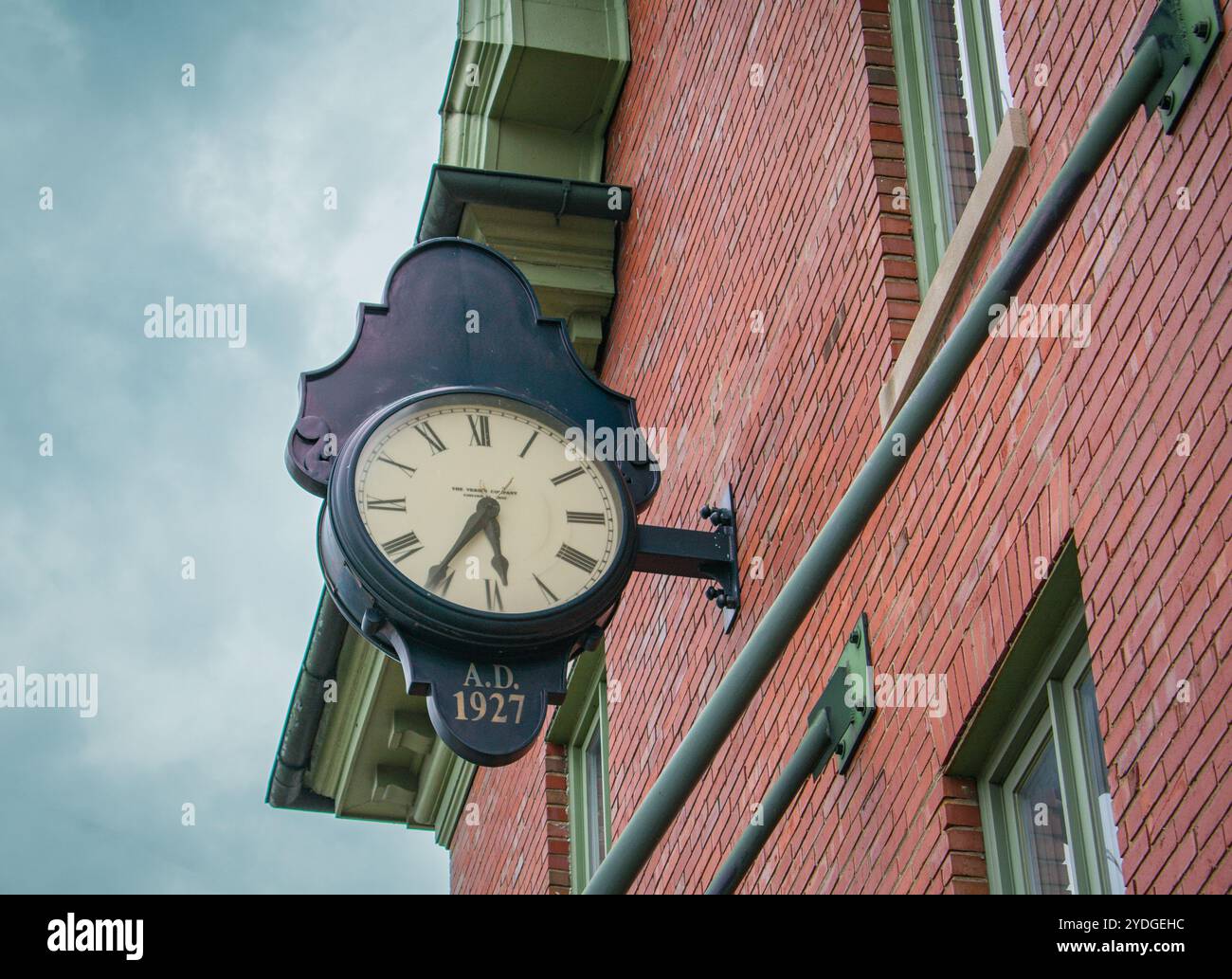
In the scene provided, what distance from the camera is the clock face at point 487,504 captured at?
26.0ft

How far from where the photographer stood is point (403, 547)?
789 cm

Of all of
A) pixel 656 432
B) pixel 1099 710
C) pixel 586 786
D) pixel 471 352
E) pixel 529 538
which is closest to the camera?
pixel 1099 710

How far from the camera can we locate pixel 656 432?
10.6 m

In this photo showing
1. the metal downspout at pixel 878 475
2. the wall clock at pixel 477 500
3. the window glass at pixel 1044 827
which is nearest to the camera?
the metal downspout at pixel 878 475

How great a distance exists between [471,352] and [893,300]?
1877mm

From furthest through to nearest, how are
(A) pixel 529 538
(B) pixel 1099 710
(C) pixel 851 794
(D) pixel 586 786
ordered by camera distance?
(D) pixel 586 786
(A) pixel 529 538
(C) pixel 851 794
(B) pixel 1099 710

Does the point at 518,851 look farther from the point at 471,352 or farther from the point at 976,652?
the point at 976,652

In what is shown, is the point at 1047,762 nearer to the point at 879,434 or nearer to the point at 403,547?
the point at 879,434

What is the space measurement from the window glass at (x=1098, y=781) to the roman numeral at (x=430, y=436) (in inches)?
109

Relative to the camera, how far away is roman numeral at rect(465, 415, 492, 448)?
8336mm

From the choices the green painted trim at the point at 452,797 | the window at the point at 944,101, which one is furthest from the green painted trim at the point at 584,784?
the window at the point at 944,101

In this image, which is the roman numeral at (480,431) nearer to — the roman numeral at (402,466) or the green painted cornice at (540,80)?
the roman numeral at (402,466)

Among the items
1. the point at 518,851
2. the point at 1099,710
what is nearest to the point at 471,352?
the point at 1099,710

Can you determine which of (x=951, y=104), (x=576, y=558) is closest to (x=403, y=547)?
(x=576, y=558)
